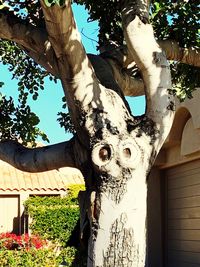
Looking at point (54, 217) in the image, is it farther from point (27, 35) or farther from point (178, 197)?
point (27, 35)

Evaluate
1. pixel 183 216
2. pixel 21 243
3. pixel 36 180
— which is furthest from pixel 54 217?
pixel 183 216

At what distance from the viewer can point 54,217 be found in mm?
18281

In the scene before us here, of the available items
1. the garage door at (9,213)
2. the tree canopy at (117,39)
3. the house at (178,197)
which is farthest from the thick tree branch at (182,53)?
the garage door at (9,213)

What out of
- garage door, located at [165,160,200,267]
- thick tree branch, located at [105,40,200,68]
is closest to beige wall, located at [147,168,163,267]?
garage door, located at [165,160,200,267]

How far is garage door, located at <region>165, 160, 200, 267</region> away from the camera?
37.0 ft

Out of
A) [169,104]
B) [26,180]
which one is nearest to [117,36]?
[169,104]

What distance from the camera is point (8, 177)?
24.1 metres

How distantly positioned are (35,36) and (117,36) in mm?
2192

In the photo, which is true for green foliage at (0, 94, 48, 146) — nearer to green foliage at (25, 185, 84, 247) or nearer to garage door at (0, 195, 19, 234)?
green foliage at (25, 185, 84, 247)

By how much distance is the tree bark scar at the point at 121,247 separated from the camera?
4719mm

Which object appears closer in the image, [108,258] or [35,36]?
[108,258]

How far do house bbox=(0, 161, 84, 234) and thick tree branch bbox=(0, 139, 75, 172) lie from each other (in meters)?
16.7

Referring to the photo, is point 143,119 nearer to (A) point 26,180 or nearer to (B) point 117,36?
(B) point 117,36

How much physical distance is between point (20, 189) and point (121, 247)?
18.6 metres
